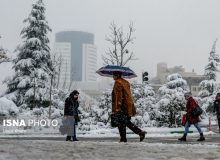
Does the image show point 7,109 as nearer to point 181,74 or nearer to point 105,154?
point 105,154

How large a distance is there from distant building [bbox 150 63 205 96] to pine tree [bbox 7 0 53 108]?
11150 cm

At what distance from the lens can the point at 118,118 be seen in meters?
9.45

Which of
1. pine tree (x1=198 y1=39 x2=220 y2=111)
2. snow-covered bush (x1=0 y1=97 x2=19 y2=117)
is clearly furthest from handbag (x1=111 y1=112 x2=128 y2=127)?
pine tree (x1=198 y1=39 x2=220 y2=111)

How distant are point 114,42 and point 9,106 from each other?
7.86 metres

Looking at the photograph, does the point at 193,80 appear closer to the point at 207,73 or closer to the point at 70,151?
the point at 207,73

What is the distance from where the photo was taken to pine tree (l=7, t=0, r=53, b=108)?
32.2m

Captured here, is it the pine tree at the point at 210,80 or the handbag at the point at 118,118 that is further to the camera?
the pine tree at the point at 210,80

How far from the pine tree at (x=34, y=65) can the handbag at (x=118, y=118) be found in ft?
72.9

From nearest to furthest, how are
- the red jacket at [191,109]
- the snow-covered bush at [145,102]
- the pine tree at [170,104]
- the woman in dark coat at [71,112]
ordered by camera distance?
the woman in dark coat at [71,112], the red jacket at [191,109], the snow-covered bush at [145,102], the pine tree at [170,104]

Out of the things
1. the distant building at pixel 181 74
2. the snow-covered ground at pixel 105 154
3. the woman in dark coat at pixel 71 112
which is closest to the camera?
the snow-covered ground at pixel 105 154

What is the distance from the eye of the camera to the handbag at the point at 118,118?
9.44 meters

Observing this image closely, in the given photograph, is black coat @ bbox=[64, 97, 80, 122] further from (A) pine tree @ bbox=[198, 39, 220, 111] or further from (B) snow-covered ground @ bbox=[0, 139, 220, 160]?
(A) pine tree @ bbox=[198, 39, 220, 111]

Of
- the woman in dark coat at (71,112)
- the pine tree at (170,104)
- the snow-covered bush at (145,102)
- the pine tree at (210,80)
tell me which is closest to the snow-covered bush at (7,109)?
the snow-covered bush at (145,102)

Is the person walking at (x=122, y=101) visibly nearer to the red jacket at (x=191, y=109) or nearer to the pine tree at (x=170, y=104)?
the red jacket at (x=191, y=109)
